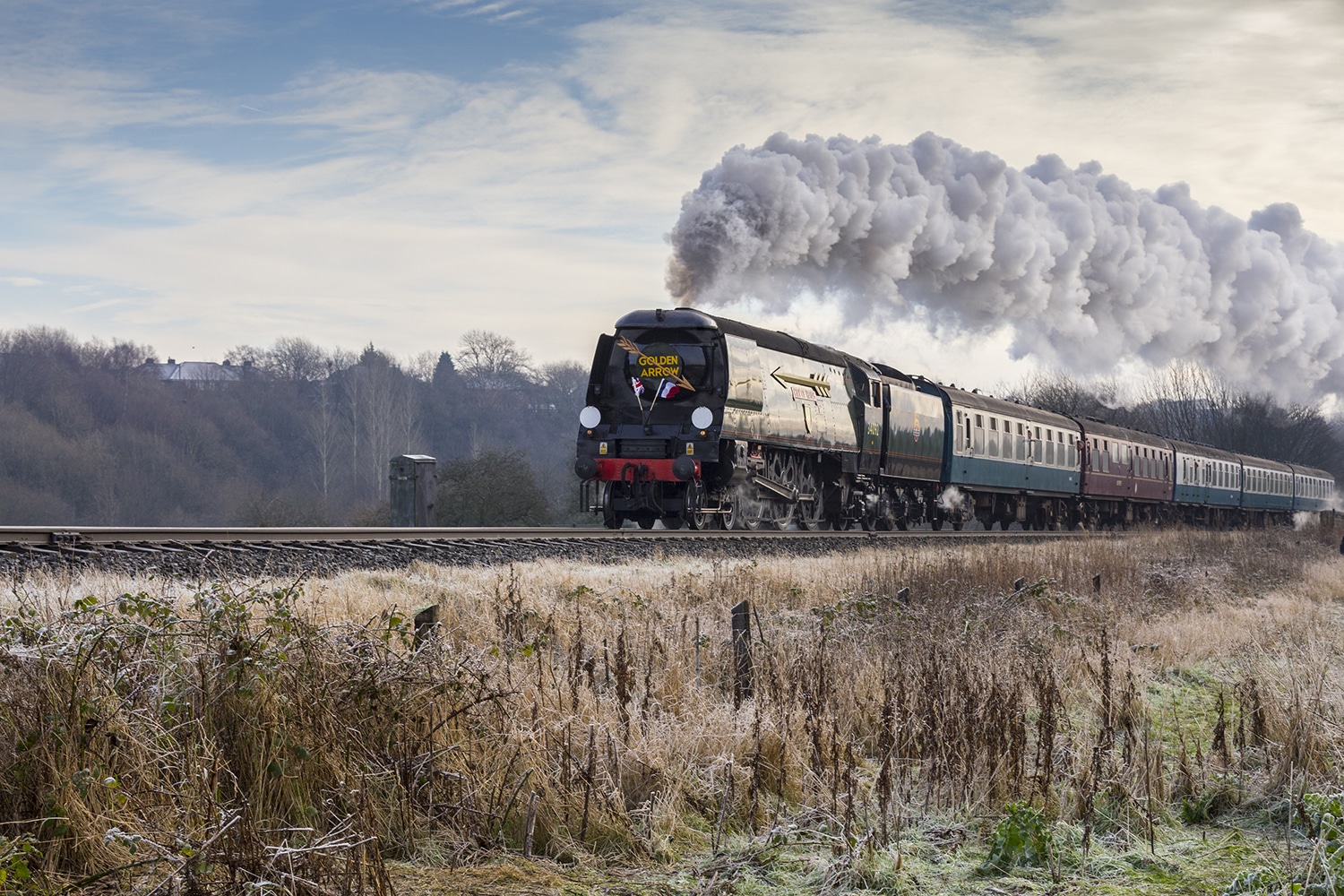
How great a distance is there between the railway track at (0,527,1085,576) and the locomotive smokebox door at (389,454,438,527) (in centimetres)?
389

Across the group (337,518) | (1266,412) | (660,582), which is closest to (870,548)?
(660,582)

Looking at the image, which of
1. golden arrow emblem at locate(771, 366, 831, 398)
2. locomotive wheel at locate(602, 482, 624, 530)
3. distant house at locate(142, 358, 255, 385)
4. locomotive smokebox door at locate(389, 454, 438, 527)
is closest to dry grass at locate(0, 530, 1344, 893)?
locomotive wheel at locate(602, 482, 624, 530)

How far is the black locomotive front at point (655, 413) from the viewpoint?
2022 cm

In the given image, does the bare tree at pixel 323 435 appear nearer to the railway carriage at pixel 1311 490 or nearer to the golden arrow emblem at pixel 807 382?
the golden arrow emblem at pixel 807 382

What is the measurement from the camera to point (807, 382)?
2325cm

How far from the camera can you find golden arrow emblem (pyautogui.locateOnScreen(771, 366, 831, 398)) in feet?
72.6

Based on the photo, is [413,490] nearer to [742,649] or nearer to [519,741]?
[742,649]

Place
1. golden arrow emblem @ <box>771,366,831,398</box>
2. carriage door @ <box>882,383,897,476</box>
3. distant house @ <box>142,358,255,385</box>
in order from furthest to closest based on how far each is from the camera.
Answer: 1. distant house @ <box>142,358,255,385</box>
2. carriage door @ <box>882,383,897,476</box>
3. golden arrow emblem @ <box>771,366,831,398</box>

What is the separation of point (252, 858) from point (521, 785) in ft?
4.76

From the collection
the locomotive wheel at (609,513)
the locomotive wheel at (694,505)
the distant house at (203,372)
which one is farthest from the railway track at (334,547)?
the distant house at (203,372)

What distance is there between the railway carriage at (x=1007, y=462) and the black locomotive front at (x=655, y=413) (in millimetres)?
10273

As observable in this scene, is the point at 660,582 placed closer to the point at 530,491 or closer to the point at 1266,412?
the point at 530,491

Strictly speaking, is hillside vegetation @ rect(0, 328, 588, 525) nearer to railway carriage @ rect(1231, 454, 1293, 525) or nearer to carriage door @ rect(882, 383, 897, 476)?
carriage door @ rect(882, 383, 897, 476)

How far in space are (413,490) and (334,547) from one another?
7.44 meters
